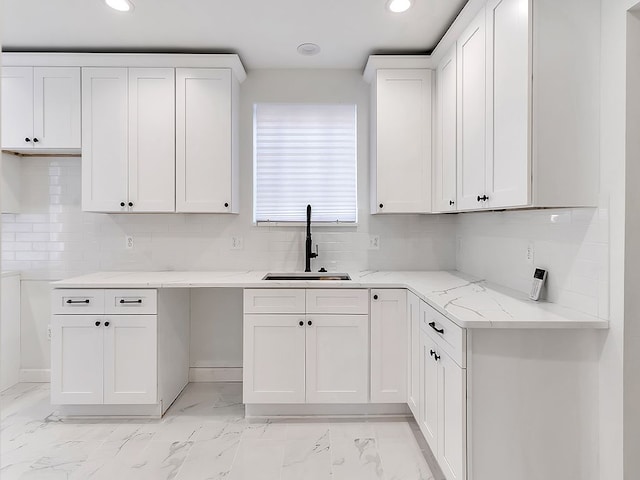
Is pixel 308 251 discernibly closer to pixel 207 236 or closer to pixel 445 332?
pixel 207 236

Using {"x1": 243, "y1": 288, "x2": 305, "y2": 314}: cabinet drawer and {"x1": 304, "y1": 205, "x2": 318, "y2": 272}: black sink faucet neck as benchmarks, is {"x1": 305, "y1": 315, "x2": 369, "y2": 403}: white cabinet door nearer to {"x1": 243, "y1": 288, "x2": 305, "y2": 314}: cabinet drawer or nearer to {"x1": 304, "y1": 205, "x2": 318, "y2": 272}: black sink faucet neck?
{"x1": 243, "y1": 288, "x2": 305, "y2": 314}: cabinet drawer

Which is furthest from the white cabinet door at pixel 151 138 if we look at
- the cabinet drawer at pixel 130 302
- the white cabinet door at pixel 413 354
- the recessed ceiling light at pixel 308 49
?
the white cabinet door at pixel 413 354

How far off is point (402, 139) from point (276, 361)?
5.89ft

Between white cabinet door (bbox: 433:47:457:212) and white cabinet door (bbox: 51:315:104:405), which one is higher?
white cabinet door (bbox: 433:47:457:212)

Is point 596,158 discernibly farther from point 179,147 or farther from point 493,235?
point 179,147

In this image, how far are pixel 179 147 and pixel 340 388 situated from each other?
203cm

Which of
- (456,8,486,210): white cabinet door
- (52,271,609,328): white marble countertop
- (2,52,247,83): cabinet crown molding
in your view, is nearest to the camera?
(52,271,609,328): white marble countertop

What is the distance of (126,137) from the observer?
2.95 m

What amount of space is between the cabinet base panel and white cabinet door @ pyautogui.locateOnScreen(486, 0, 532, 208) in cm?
154

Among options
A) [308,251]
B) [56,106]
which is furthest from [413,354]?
[56,106]

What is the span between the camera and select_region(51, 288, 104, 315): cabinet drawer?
2658 millimetres

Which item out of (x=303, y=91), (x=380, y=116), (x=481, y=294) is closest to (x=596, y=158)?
(x=481, y=294)

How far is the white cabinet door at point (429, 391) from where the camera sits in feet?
6.81

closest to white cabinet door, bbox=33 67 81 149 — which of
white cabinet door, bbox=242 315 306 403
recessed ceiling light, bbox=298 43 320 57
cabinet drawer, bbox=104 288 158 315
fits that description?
cabinet drawer, bbox=104 288 158 315
